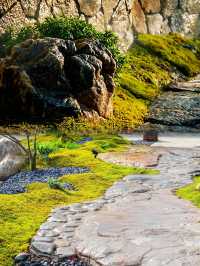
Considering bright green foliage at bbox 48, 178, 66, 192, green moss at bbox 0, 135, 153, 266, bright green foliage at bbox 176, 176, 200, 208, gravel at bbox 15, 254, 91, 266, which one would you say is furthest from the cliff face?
gravel at bbox 15, 254, 91, 266

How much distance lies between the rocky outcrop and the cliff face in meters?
6.04

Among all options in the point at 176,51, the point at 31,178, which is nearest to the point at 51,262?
the point at 31,178

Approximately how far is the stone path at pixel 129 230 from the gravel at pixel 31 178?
203cm

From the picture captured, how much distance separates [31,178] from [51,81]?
1125 centimetres

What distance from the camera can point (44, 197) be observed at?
11102 millimetres

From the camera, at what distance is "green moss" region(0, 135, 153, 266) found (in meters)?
8.36

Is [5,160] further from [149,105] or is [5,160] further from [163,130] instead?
[149,105]

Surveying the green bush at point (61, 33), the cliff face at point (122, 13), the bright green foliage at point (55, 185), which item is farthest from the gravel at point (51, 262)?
the cliff face at point (122, 13)

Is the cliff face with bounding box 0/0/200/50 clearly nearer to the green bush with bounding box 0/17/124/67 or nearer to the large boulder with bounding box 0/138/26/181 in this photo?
the green bush with bounding box 0/17/124/67

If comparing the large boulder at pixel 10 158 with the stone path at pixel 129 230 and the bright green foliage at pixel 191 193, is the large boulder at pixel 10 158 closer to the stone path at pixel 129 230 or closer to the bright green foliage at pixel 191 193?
the stone path at pixel 129 230

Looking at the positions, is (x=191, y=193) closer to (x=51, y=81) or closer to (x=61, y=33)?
(x=51, y=81)

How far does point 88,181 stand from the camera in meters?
12.9

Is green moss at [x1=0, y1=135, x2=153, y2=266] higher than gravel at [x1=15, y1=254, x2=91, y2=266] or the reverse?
higher

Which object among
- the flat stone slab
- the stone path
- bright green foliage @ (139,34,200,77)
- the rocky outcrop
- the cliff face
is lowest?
the stone path
